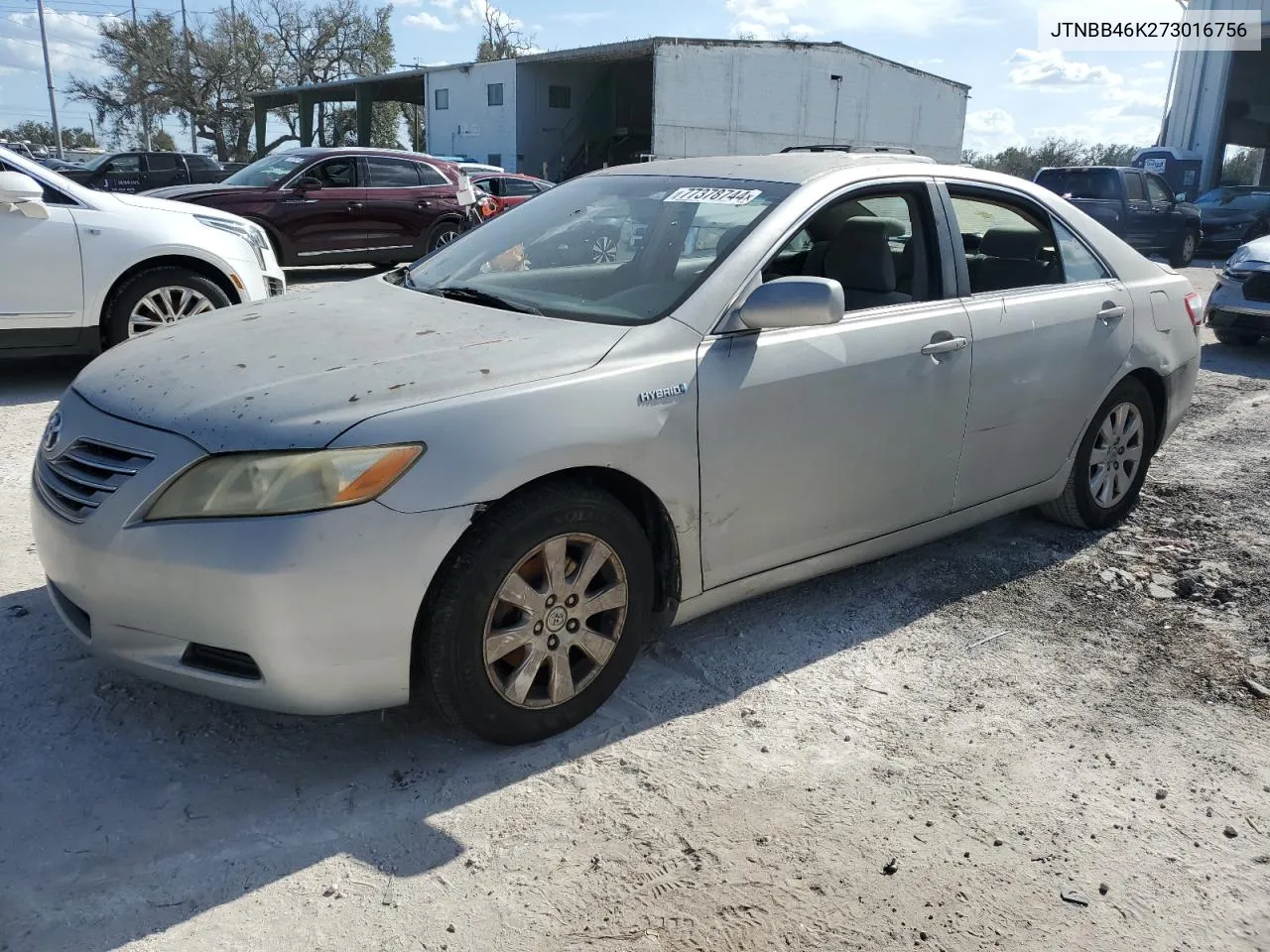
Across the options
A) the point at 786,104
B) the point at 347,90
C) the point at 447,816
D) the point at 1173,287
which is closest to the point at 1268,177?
the point at 786,104

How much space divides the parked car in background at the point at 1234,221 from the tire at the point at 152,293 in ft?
66.8

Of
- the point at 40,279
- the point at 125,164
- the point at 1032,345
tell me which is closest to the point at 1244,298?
the point at 1032,345

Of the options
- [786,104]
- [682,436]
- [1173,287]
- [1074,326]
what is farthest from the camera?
[786,104]

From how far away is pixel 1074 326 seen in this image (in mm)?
4273

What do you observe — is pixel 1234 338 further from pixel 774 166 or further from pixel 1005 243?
pixel 774 166

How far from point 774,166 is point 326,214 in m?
9.99

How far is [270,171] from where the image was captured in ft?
41.5

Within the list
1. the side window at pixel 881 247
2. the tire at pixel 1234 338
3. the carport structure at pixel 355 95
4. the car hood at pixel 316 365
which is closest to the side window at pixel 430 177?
the tire at pixel 1234 338

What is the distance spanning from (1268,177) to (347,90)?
43512 mm

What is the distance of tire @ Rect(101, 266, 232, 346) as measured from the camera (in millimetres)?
6777

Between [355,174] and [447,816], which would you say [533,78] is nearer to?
[355,174]

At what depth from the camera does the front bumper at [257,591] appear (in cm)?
246

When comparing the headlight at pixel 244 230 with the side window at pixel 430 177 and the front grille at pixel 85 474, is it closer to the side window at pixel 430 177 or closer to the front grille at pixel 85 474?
the front grille at pixel 85 474

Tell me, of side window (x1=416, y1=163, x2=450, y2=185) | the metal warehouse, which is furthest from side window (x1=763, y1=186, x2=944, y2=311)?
the metal warehouse
